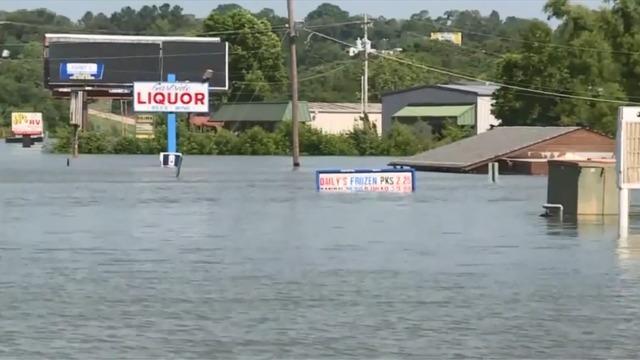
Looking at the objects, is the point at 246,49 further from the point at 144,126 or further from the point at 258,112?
the point at 144,126

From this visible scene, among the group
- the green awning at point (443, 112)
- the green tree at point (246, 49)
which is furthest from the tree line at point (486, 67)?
the green awning at point (443, 112)

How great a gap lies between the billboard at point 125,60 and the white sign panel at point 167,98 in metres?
31.2

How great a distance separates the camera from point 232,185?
51.5 metres

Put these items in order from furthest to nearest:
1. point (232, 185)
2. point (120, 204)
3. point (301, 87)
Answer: point (301, 87)
point (232, 185)
point (120, 204)

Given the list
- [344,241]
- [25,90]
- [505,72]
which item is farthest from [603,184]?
[25,90]

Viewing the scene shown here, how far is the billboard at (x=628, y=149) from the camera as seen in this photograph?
2536cm

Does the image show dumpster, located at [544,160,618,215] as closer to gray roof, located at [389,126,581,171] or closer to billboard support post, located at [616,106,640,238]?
billboard support post, located at [616,106,640,238]

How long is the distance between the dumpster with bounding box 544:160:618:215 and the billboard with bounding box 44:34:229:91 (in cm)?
7536

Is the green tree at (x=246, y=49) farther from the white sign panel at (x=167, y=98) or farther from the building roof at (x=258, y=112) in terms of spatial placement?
the white sign panel at (x=167, y=98)

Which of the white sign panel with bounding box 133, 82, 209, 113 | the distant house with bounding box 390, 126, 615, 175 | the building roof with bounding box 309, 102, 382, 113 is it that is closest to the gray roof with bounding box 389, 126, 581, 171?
the distant house with bounding box 390, 126, 615, 175

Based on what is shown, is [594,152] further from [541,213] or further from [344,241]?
[344,241]

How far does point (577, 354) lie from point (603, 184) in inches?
707

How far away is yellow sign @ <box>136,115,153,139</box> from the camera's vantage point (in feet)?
378

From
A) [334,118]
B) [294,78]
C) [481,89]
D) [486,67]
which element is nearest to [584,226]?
[294,78]
